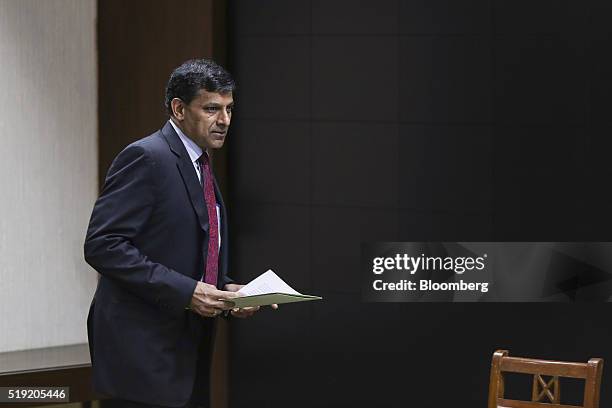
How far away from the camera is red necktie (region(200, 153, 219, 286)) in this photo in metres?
2.76

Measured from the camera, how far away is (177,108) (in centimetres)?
278

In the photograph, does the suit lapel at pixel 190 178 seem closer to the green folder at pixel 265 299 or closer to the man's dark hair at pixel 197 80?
the man's dark hair at pixel 197 80

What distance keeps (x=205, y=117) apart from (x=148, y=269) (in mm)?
415

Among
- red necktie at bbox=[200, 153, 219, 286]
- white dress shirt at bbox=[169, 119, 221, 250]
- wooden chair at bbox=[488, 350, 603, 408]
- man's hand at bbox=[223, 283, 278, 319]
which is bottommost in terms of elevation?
wooden chair at bbox=[488, 350, 603, 408]

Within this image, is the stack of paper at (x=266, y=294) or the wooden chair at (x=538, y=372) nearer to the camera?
the stack of paper at (x=266, y=294)

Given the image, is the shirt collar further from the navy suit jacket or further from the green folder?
the green folder

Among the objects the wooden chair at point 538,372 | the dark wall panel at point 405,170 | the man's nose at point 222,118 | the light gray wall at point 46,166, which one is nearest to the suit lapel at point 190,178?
the man's nose at point 222,118

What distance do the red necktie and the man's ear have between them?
12 centimetres

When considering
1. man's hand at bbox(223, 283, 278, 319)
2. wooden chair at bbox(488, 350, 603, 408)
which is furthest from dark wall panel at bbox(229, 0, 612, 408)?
man's hand at bbox(223, 283, 278, 319)

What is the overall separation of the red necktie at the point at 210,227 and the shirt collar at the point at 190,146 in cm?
2

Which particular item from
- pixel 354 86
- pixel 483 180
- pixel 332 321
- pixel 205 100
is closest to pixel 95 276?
pixel 332 321

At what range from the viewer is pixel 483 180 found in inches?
179

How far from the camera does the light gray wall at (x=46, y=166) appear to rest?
4859 mm

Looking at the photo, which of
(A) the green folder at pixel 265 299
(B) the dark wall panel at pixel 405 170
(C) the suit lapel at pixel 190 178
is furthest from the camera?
(B) the dark wall panel at pixel 405 170
